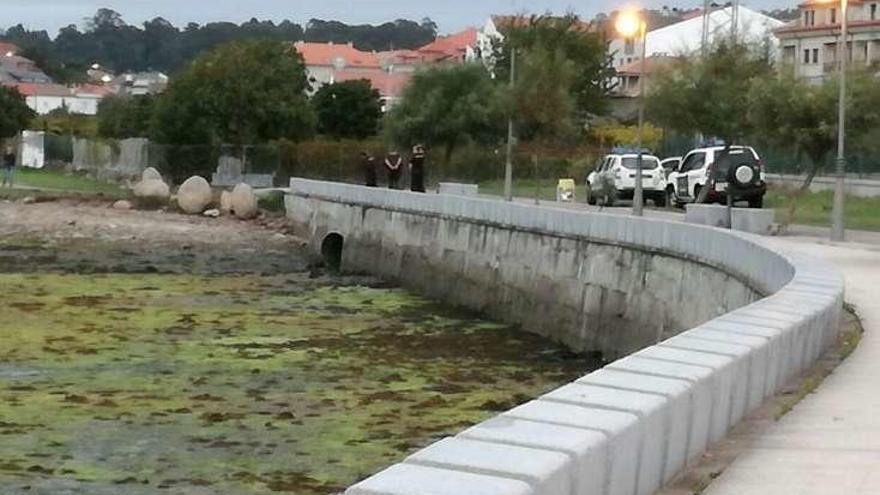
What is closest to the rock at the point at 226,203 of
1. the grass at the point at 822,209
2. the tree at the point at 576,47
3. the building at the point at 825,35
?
the grass at the point at 822,209

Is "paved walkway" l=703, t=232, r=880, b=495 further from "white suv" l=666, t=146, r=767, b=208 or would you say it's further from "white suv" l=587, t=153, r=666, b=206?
"white suv" l=587, t=153, r=666, b=206

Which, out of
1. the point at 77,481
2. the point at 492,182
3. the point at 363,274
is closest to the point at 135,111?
the point at 492,182

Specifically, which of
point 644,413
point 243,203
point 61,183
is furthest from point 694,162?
point 644,413

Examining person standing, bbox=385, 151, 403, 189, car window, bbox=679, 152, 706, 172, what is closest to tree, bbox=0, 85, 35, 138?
person standing, bbox=385, 151, 403, 189

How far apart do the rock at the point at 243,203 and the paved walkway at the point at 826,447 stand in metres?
50.5

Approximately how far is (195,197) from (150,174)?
7.00 meters

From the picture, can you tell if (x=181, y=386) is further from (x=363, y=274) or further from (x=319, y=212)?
(x=319, y=212)

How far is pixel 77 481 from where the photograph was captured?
1692 cm

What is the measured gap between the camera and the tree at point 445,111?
7162 centimetres

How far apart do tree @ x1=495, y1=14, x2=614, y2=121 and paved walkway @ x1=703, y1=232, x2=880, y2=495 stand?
7228cm

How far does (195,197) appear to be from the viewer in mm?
66062

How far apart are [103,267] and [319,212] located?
34.3 feet

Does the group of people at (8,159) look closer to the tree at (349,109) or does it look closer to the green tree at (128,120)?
the green tree at (128,120)

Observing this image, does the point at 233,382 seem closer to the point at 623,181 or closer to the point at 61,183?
Result: the point at 623,181
